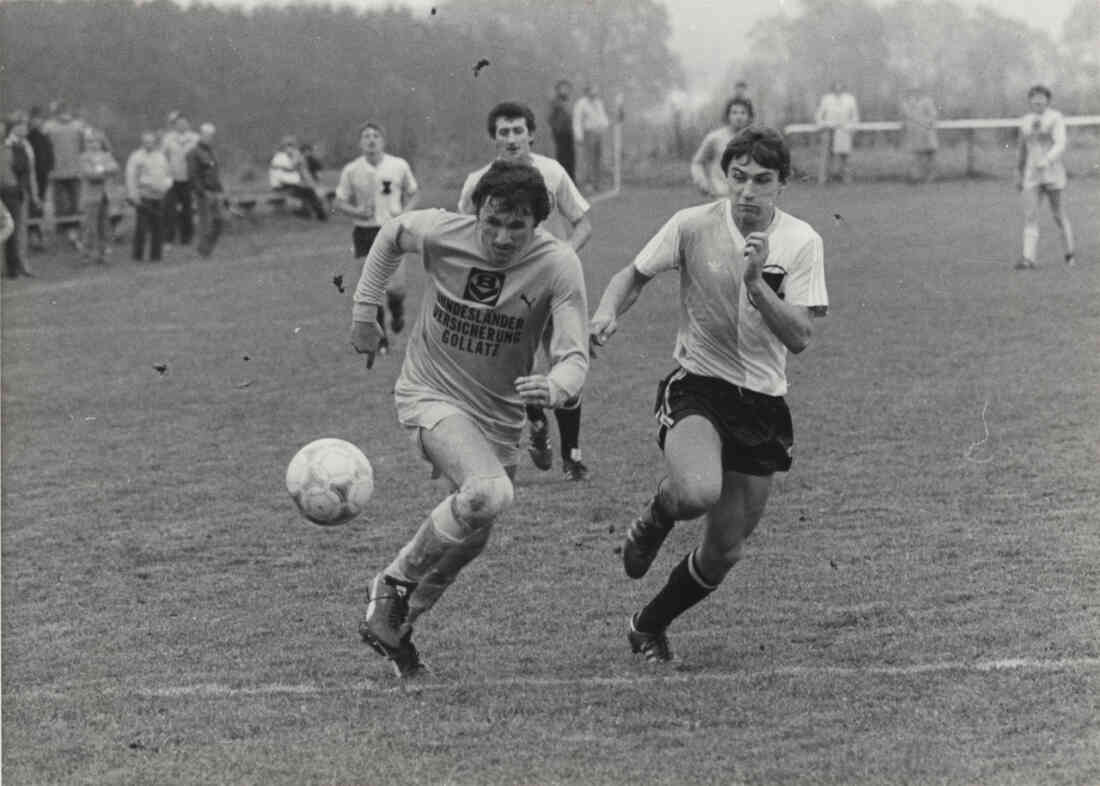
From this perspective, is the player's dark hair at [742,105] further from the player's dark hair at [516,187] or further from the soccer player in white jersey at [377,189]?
the player's dark hair at [516,187]

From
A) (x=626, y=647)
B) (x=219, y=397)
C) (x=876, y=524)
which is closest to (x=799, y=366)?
(x=219, y=397)

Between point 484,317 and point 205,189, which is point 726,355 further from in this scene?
point 205,189

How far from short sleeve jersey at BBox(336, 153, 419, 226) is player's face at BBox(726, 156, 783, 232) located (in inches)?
391

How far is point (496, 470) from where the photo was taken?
6.02m

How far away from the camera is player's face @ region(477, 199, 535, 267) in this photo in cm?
593

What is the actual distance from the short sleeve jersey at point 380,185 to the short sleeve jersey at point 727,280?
9814 millimetres

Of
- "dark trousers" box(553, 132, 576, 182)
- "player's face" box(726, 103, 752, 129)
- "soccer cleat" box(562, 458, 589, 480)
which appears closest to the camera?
"soccer cleat" box(562, 458, 589, 480)

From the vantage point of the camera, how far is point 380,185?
16094mm

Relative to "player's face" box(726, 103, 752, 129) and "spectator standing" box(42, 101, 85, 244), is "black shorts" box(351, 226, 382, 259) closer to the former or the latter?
"player's face" box(726, 103, 752, 129)

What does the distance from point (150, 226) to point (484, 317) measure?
21335mm

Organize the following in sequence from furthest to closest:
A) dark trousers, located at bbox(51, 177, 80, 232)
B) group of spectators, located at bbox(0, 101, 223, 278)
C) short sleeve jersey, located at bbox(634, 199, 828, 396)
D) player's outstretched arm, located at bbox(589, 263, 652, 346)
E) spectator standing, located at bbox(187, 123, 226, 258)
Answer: spectator standing, located at bbox(187, 123, 226, 258) → dark trousers, located at bbox(51, 177, 80, 232) → group of spectators, located at bbox(0, 101, 223, 278) → short sleeve jersey, located at bbox(634, 199, 828, 396) → player's outstretched arm, located at bbox(589, 263, 652, 346)

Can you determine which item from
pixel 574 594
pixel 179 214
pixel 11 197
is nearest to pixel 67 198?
pixel 179 214

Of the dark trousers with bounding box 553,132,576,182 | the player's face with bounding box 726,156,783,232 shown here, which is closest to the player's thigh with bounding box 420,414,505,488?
the player's face with bounding box 726,156,783,232

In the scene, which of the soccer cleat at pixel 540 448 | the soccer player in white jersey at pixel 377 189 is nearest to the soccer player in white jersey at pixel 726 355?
the soccer cleat at pixel 540 448
